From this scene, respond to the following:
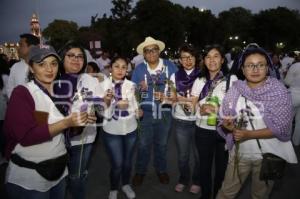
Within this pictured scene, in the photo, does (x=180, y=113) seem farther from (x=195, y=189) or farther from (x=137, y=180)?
(x=137, y=180)

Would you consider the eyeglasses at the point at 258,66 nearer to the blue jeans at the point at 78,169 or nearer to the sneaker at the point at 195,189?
the blue jeans at the point at 78,169

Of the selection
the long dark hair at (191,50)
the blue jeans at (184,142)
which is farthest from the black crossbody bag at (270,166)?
the long dark hair at (191,50)

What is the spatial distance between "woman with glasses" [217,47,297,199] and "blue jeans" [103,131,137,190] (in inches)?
68.9

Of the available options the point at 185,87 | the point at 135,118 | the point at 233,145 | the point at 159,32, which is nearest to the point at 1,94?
the point at 135,118

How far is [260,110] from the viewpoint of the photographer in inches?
121

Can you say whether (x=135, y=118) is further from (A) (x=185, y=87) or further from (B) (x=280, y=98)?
(B) (x=280, y=98)

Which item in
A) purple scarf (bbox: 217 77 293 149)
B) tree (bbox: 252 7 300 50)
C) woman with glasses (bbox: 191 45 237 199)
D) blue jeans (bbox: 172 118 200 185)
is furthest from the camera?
tree (bbox: 252 7 300 50)

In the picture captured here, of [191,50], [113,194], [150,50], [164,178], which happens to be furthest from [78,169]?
[191,50]

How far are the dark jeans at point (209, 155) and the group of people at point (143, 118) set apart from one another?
0.6 inches

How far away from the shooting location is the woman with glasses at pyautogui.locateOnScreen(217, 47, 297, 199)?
301 cm

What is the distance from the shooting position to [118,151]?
4.42 metres

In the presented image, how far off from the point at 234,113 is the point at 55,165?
6.82 ft

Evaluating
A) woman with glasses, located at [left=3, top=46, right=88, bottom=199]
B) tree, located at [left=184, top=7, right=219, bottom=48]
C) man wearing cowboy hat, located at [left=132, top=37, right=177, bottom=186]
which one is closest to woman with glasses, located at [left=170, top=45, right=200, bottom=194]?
man wearing cowboy hat, located at [left=132, top=37, right=177, bottom=186]

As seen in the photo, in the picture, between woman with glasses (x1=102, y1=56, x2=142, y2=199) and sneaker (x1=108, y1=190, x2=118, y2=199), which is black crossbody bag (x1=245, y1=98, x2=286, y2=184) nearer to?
woman with glasses (x1=102, y1=56, x2=142, y2=199)
